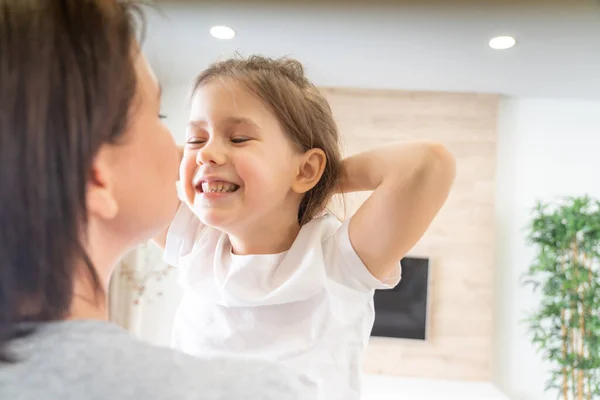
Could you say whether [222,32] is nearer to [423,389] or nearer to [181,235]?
[181,235]

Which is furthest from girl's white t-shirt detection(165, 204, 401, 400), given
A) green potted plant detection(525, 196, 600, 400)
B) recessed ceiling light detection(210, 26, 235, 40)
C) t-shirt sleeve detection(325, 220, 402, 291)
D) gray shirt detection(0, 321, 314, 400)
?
green potted plant detection(525, 196, 600, 400)

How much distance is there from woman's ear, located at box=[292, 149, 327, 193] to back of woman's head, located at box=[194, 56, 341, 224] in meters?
0.02

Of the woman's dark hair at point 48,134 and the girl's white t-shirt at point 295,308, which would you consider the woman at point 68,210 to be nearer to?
the woman's dark hair at point 48,134

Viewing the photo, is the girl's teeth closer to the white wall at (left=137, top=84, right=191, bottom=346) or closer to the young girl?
the young girl

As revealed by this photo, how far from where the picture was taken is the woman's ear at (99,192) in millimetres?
374

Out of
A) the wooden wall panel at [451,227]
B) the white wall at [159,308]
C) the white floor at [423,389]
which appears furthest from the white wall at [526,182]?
the white wall at [159,308]

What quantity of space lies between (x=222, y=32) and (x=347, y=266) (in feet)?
7.92

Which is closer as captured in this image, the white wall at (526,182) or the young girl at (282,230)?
the young girl at (282,230)

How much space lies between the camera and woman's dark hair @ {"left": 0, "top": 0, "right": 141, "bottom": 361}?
1.06 feet

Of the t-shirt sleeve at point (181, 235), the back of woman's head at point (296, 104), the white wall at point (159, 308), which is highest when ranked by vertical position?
the back of woman's head at point (296, 104)

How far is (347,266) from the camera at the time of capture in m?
0.71

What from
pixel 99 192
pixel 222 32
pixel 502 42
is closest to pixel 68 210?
pixel 99 192

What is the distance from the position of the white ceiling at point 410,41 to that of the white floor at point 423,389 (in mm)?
1971

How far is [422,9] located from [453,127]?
1.30 m
